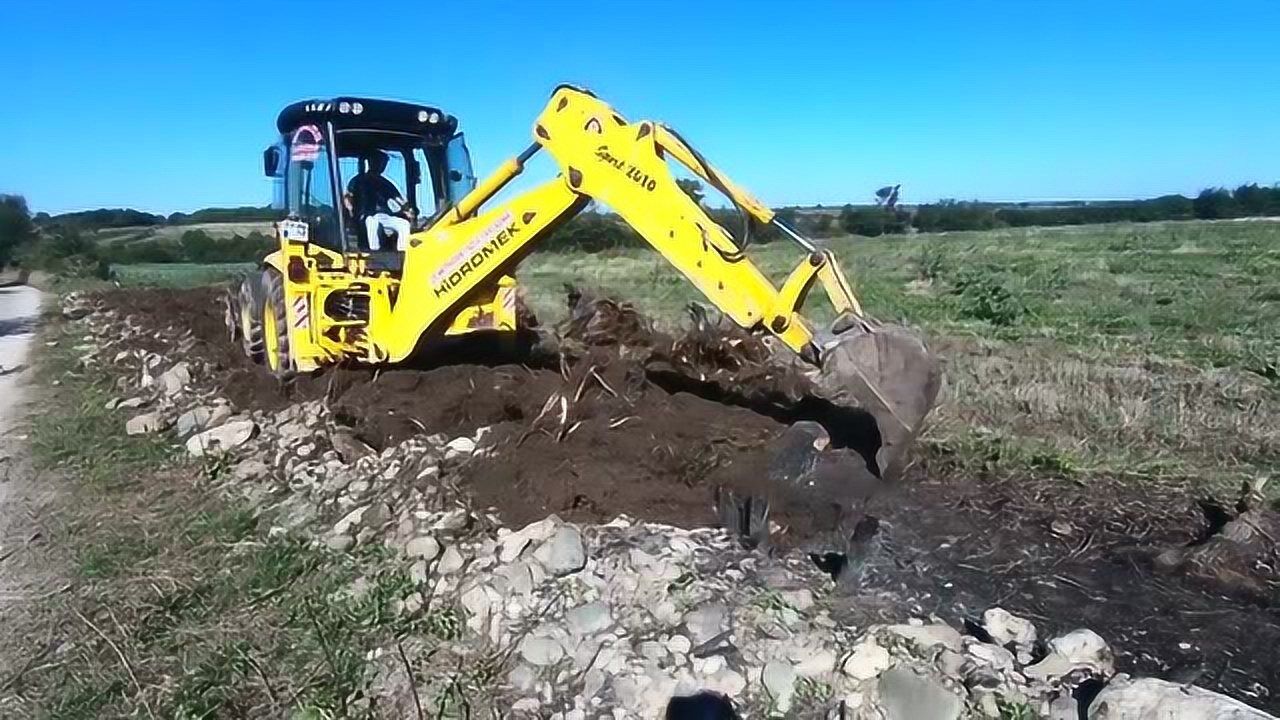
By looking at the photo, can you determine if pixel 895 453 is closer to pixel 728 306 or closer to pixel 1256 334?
pixel 728 306

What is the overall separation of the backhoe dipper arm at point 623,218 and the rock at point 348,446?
1007mm

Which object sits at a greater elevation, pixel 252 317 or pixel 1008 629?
pixel 252 317

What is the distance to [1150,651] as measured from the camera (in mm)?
4297

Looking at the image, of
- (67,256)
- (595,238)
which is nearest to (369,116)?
(595,238)

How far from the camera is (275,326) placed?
31.3ft

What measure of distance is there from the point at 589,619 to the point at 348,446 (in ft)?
10.9

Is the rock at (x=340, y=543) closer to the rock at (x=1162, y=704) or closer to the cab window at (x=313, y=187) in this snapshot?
the cab window at (x=313, y=187)

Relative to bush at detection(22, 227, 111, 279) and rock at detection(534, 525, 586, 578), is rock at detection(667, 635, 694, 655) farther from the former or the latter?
bush at detection(22, 227, 111, 279)

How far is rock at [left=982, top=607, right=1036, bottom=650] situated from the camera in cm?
435

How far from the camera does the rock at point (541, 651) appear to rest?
4613 mm

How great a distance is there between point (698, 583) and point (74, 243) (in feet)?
147

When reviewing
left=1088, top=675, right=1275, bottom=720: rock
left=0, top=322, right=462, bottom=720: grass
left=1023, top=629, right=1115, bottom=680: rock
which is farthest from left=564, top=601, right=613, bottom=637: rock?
left=1088, top=675, right=1275, bottom=720: rock

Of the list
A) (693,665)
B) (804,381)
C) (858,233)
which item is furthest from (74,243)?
(693,665)

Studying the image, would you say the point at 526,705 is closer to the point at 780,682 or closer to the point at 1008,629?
the point at 780,682
